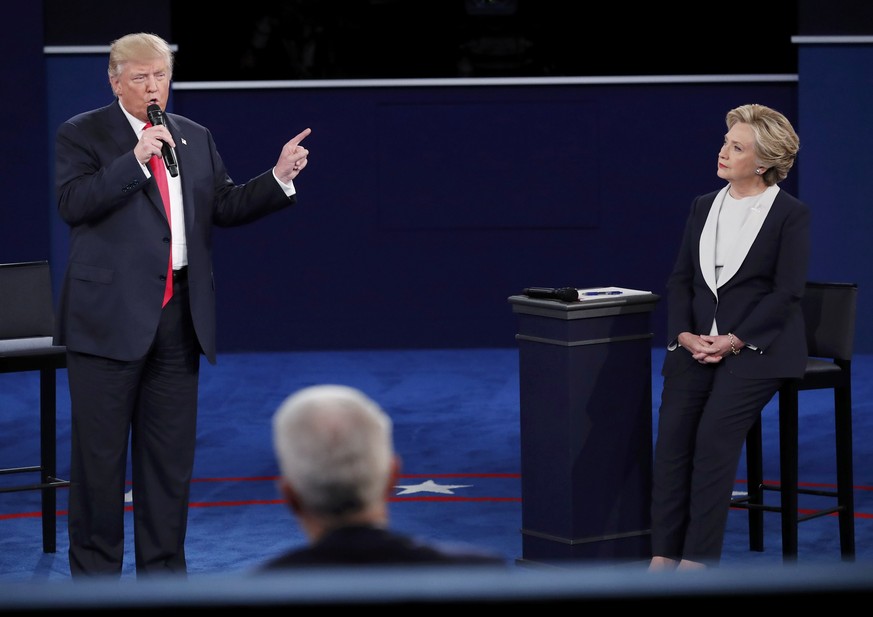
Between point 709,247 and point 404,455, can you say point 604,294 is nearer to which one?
point 709,247

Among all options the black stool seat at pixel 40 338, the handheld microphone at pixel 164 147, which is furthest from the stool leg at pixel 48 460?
the handheld microphone at pixel 164 147

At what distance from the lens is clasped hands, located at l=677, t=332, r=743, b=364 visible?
4160mm

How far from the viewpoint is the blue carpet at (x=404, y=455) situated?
15.9ft

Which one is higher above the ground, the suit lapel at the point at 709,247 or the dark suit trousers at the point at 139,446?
the suit lapel at the point at 709,247

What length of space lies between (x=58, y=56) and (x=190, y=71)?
2.81ft

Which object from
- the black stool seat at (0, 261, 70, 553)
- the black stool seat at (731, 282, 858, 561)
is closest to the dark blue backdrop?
the black stool seat at (0, 261, 70, 553)

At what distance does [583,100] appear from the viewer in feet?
30.8

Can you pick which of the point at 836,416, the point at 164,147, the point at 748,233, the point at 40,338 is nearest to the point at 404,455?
the point at 40,338

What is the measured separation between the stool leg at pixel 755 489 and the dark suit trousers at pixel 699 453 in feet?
1.59

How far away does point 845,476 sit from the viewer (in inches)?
185

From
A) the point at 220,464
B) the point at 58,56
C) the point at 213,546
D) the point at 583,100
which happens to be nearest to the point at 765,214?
the point at 213,546

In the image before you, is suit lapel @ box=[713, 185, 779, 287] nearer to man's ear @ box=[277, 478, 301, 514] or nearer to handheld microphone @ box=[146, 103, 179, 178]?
handheld microphone @ box=[146, 103, 179, 178]

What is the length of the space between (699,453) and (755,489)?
0.68 meters

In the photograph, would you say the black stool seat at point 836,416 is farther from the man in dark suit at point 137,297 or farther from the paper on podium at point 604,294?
the man in dark suit at point 137,297
